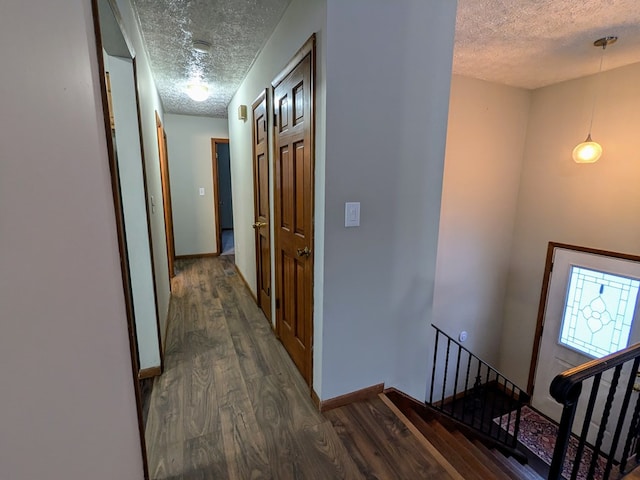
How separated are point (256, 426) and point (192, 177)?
4.32 metres

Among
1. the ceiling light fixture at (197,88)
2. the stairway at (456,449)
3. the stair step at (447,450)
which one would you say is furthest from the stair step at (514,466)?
the ceiling light fixture at (197,88)

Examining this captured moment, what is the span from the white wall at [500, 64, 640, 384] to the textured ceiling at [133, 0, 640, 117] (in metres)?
0.26

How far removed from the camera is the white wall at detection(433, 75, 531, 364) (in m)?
3.28

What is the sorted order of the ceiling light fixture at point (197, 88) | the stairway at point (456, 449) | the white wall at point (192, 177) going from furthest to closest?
the white wall at point (192, 177) → the ceiling light fixture at point (197, 88) → the stairway at point (456, 449)

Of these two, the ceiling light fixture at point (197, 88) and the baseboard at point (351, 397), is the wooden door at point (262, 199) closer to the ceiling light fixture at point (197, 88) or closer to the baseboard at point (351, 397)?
the ceiling light fixture at point (197, 88)

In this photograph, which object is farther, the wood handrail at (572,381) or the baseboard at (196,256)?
the baseboard at (196,256)

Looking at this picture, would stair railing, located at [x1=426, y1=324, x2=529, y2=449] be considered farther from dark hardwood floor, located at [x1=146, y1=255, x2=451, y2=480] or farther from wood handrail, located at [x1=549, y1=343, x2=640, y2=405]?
wood handrail, located at [x1=549, y1=343, x2=640, y2=405]

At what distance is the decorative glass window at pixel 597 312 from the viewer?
9.63ft

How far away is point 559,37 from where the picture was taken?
2.32 m

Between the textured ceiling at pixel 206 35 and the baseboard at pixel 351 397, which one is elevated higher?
the textured ceiling at pixel 206 35

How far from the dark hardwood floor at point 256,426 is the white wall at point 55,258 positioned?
60cm

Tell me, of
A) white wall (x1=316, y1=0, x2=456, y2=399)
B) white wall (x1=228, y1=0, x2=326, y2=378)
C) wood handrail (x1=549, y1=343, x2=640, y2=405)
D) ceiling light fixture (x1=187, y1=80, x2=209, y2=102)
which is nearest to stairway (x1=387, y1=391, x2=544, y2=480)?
white wall (x1=316, y1=0, x2=456, y2=399)

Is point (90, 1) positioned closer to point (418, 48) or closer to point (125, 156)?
point (125, 156)

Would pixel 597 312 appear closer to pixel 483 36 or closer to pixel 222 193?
pixel 483 36
